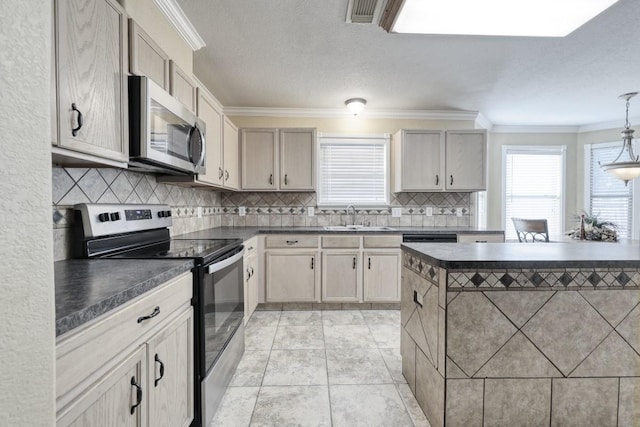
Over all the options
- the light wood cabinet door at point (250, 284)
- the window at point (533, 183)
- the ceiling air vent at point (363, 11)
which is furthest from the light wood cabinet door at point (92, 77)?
the window at point (533, 183)

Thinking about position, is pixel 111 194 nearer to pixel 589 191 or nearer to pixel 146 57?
pixel 146 57

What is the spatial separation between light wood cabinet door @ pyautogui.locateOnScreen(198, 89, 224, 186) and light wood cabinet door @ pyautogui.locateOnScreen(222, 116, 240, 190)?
5.2 inches

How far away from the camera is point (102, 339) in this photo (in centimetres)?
85

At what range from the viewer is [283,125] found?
12.7 ft

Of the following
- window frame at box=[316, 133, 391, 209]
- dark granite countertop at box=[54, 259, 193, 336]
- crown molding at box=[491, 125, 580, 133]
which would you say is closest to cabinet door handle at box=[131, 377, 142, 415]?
dark granite countertop at box=[54, 259, 193, 336]

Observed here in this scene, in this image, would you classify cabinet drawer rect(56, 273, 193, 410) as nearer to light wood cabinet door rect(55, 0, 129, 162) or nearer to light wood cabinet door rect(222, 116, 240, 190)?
light wood cabinet door rect(55, 0, 129, 162)

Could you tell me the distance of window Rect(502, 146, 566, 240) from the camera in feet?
15.4

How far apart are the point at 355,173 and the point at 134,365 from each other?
10.8 ft

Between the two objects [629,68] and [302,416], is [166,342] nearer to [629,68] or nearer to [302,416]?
[302,416]

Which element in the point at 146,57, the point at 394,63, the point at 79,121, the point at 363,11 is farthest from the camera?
the point at 394,63

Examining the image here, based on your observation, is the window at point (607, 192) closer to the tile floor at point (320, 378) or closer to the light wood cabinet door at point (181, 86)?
the tile floor at point (320, 378)

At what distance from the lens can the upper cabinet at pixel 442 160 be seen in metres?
3.61

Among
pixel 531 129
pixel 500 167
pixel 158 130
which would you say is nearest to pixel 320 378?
pixel 158 130

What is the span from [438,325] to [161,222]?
1.89 metres
